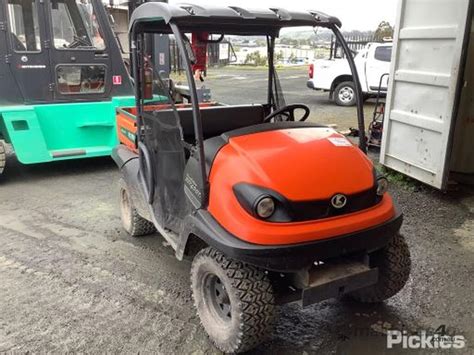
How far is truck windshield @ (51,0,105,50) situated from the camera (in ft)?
19.4

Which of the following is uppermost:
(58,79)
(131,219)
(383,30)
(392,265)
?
(383,30)

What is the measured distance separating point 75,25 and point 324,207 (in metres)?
4.81

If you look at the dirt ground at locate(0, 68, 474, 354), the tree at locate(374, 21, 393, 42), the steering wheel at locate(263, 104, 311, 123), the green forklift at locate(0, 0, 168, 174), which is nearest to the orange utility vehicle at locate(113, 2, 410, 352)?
the dirt ground at locate(0, 68, 474, 354)

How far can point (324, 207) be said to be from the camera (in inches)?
99.7

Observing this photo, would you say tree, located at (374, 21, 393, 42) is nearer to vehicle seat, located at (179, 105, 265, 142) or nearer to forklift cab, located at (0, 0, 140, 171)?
forklift cab, located at (0, 0, 140, 171)

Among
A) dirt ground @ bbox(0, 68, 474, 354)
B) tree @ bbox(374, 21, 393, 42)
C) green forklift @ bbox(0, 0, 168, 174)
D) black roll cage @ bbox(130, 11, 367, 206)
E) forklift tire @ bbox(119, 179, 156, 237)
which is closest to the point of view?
black roll cage @ bbox(130, 11, 367, 206)

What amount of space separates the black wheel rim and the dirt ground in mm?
202

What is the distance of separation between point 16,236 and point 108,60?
289 cm

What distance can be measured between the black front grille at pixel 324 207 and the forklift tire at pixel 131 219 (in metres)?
2.00

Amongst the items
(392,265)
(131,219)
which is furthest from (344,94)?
(392,265)

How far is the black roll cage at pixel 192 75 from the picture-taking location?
257 cm

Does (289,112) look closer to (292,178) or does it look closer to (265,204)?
(292,178)

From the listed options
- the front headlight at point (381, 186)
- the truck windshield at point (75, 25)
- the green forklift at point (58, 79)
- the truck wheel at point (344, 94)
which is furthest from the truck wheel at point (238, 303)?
the truck wheel at point (344, 94)

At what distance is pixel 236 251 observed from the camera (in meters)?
2.40
